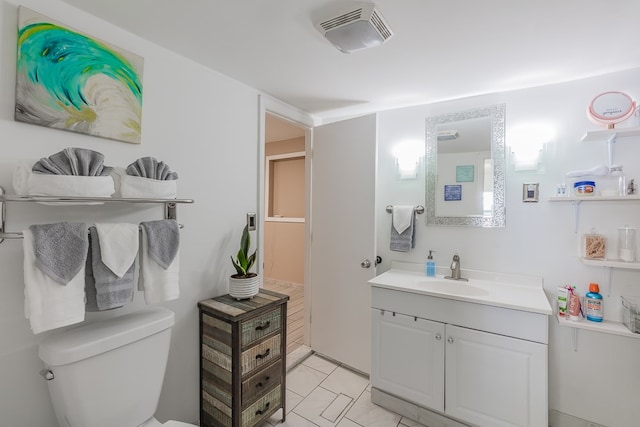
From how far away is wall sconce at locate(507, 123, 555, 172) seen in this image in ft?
5.95

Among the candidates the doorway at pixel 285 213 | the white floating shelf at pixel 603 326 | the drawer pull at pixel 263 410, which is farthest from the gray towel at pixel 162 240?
the doorway at pixel 285 213

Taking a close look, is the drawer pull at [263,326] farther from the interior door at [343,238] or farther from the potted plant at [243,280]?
the interior door at [343,238]

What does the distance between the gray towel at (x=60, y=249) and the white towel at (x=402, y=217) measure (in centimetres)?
193

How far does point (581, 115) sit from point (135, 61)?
2567mm

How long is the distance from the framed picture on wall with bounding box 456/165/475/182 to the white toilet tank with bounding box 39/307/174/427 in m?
2.08

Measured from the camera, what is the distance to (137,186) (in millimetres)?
1197

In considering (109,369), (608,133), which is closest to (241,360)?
(109,369)

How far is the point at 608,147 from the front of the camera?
5.39 ft

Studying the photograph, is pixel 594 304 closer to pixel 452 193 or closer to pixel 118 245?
pixel 452 193

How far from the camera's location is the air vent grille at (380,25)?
1.17 m

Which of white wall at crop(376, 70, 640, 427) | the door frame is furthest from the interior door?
white wall at crop(376, 70, 640, 427)

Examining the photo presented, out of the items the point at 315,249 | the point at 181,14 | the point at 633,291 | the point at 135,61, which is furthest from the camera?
the point at 315,249

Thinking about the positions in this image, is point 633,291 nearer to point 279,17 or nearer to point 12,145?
point 279,17

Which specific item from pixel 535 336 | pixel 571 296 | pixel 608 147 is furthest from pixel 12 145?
pixel 608 147
